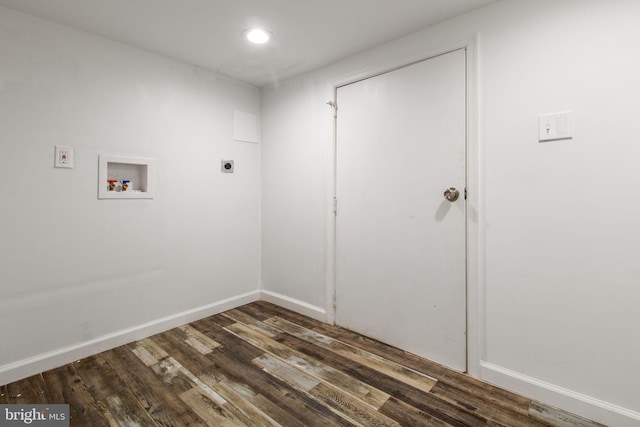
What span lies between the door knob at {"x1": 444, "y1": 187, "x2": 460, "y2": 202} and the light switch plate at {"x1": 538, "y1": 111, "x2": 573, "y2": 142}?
0.49 metres

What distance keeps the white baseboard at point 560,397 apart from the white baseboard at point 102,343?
217cm

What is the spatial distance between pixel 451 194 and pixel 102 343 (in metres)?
2.55

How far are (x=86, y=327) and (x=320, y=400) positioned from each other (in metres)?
1.66

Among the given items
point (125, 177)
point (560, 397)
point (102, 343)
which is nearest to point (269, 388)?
point (102, 343)

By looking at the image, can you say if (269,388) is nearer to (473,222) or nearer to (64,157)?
(473,222)

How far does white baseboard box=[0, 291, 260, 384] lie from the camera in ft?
6.02

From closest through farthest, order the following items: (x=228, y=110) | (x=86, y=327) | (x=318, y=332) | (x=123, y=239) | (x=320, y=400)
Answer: (x=320, y=400)
(x=86, y=327)
(x=123, y=239)
(x=318, y=332)
(x=228, y=110)

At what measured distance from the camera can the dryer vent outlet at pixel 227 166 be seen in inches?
113

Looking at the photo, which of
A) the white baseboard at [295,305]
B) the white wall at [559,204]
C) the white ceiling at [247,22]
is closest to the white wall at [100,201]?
the white ceiling at [247,22]

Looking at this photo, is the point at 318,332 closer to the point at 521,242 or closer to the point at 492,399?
the point at 492,399

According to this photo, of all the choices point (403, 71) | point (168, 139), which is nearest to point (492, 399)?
point (403, 71)

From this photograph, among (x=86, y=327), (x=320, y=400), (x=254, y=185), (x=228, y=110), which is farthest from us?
(x=254, y=185)

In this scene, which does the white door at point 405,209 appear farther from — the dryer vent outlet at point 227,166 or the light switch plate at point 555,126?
the dryer vent outlet at point 227,166

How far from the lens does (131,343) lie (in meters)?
2.29
